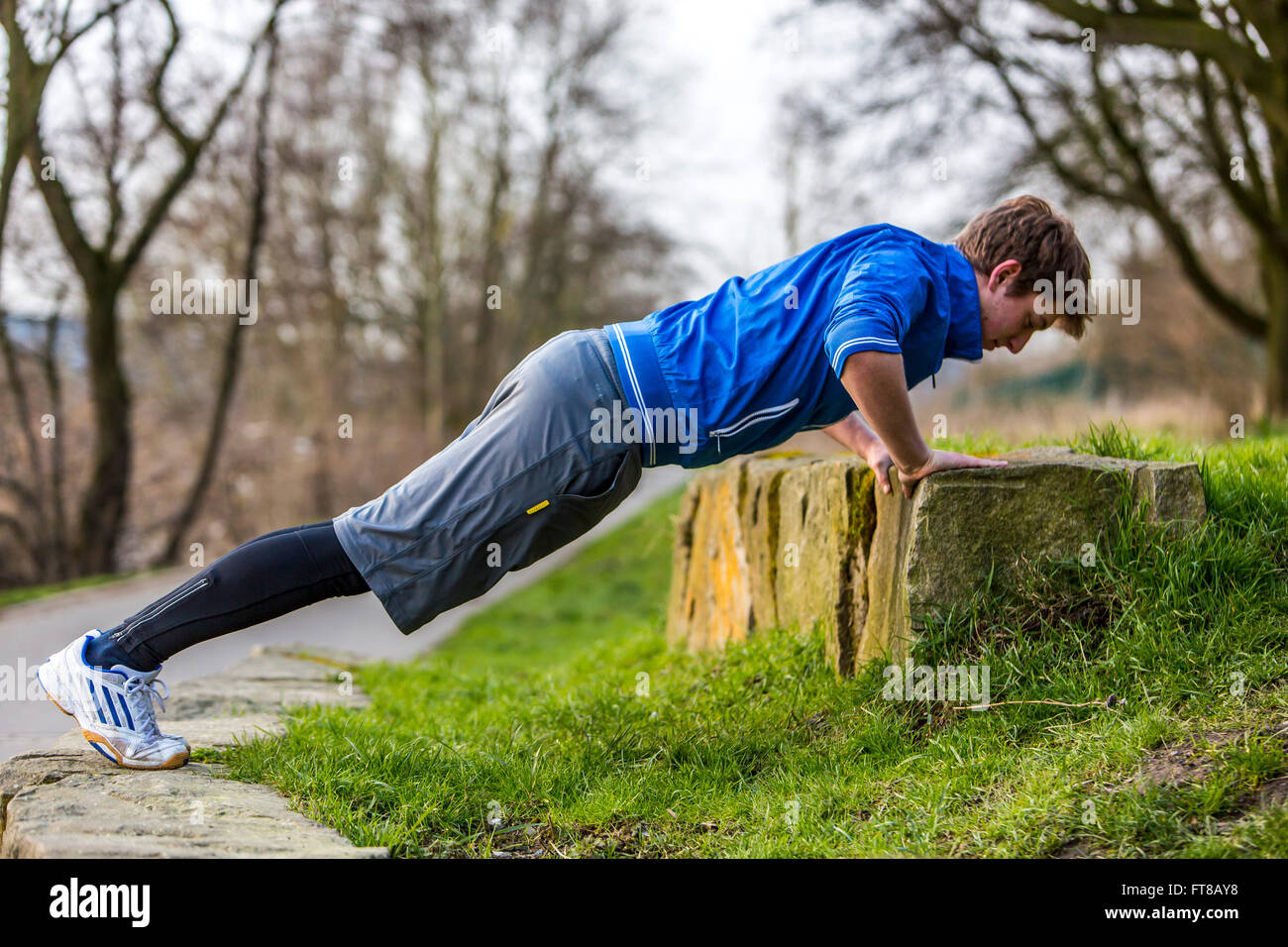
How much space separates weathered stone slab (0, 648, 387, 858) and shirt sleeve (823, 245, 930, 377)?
5.74 ft

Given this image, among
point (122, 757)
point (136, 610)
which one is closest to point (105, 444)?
point (136, 610)

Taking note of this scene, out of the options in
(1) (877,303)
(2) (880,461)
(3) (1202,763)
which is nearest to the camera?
(3) (1202,763)

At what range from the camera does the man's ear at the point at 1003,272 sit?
116 inches

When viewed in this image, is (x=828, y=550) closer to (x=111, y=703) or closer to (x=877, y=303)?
(x=877, y=303)

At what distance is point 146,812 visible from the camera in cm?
256

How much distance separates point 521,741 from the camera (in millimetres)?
3527

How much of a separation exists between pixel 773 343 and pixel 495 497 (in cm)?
Result: 91

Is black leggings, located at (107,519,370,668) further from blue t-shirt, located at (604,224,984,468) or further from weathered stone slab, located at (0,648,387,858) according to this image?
blue t-shirt, located at (604,224,984,468)

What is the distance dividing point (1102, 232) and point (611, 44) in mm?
9755

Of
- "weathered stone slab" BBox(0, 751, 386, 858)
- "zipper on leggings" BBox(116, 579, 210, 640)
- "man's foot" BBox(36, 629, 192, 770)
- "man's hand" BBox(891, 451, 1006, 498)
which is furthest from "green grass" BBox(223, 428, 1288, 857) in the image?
"zipper on leggings" BBox(116, 579, 210, 640)

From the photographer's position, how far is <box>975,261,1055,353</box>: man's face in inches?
117

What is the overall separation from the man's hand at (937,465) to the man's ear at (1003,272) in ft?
1.73

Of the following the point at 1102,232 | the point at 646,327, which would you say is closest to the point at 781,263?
the point at 646,327

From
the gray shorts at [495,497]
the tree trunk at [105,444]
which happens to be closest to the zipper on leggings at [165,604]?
the gray shorts at [495,497]
